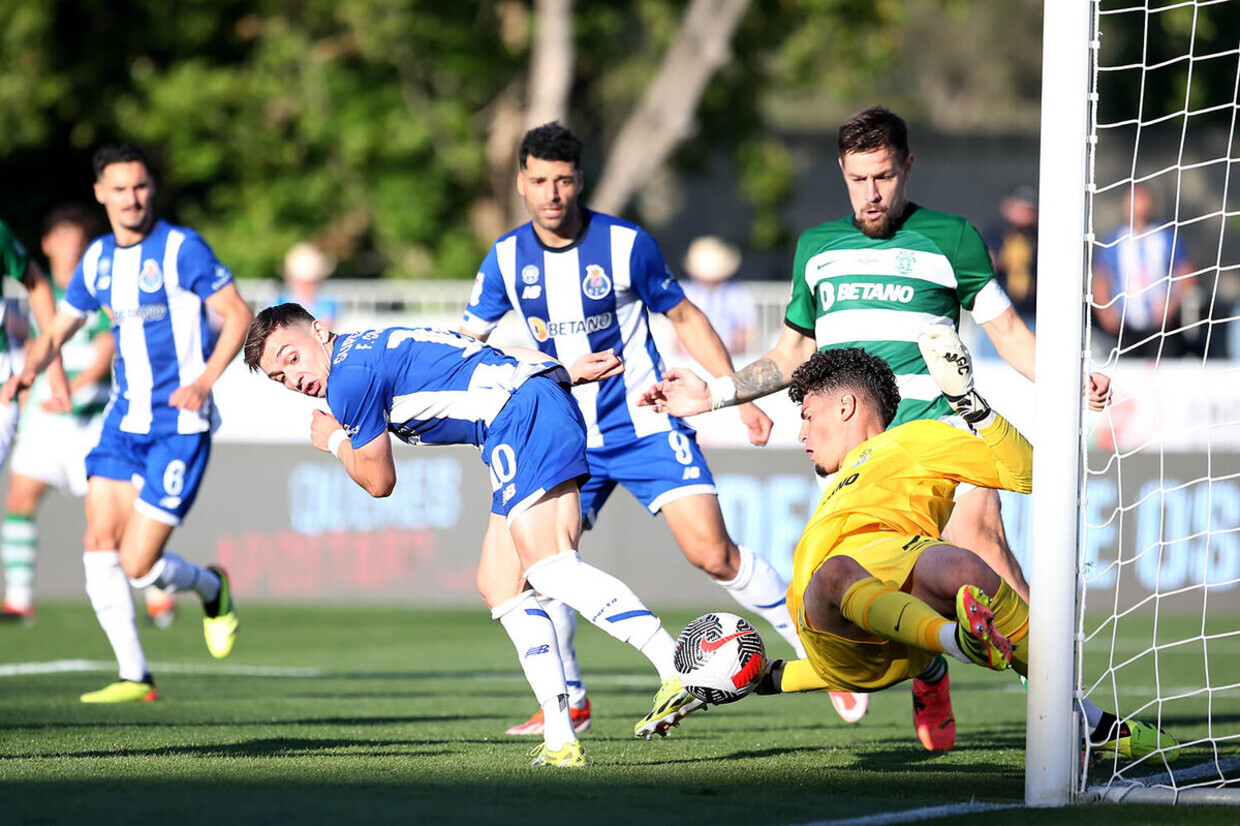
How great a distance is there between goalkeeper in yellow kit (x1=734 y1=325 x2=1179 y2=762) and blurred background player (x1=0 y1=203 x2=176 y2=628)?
744cm

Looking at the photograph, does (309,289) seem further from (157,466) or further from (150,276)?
(157,466)

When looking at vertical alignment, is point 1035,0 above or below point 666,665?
above

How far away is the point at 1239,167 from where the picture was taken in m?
23.2

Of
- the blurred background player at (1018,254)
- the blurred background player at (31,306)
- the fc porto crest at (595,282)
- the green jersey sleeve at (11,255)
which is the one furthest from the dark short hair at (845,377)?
the blurred background player at (1018,254)

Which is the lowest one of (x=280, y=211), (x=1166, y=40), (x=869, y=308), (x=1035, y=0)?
(x=869, y=308)

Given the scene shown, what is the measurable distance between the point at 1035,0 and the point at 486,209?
16.7 metres

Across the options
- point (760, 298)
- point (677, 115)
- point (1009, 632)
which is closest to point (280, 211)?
point (677, 115)

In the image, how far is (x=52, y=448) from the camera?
12.0m

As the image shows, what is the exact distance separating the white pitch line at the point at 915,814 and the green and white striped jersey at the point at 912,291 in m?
1.83

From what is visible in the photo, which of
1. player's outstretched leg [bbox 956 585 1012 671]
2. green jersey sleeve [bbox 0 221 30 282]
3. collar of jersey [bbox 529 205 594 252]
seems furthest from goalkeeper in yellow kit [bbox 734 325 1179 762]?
green jersey sleeve [bbox 0 221 30 282]

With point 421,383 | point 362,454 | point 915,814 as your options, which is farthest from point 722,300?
point 915,814

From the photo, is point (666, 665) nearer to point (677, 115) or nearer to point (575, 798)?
point (575, 798)

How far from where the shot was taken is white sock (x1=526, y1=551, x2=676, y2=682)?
5.33 m

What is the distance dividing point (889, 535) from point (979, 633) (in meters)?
0.74
